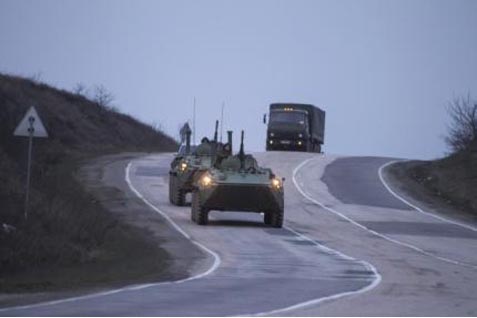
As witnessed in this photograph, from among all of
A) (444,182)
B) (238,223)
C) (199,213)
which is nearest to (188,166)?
(238,223)

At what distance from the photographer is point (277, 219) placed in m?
34.0

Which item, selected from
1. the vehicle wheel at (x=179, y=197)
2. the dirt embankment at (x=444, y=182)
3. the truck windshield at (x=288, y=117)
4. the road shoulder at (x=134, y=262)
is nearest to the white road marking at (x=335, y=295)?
the road shoulder at (x=134, y=262)

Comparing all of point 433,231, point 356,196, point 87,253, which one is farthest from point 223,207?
point 356,196

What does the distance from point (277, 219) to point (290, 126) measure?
41.2 metres

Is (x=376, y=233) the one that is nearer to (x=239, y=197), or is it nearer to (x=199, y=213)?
(x=239, y=197)

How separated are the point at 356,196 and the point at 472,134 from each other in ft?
80.9

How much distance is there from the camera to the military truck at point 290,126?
74.9 m

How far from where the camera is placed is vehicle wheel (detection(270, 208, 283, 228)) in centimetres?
3377

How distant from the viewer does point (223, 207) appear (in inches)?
1313

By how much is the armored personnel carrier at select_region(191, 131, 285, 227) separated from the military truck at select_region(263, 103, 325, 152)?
135 ft

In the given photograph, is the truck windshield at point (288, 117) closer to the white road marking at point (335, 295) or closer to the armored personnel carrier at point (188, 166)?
the armored personnel carrier at point (188, 166)

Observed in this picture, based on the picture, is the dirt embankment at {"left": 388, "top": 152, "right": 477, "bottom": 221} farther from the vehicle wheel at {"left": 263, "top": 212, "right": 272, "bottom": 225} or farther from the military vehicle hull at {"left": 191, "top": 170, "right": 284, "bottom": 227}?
the military vehicle hull at {"left": 191, "top": 170, "right": 284, "bottom": 227}

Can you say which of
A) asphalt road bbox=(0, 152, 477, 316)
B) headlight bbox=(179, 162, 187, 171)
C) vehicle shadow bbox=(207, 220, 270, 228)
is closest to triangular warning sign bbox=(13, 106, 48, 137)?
asphalt road bbox=(0, 152, 477, 316)

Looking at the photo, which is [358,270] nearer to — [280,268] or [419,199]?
[280,268]
